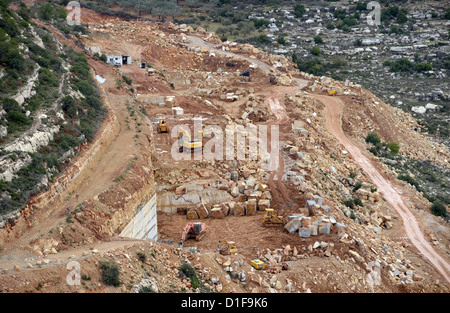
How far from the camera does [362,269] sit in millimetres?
24906

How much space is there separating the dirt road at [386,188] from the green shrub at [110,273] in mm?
16845

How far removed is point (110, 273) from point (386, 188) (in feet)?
80.9

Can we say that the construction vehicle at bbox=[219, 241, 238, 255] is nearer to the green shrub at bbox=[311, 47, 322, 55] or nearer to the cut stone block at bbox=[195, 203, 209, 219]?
the cut stone block at bbox=[195, 203, 209, 219]

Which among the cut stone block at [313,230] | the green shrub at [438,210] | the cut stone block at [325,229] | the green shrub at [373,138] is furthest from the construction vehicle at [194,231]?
the green shrub at [373,138]

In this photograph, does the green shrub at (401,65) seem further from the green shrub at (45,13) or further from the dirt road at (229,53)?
the green shrub at (45,13)

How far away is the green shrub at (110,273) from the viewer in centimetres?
1834

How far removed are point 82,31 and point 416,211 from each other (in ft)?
138

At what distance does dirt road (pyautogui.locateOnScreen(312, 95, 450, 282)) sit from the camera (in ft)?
93.5

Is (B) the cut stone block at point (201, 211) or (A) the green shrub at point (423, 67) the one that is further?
(A) the green shrub at point (423, 67)

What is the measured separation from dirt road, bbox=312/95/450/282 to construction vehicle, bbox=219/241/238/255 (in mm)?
10594

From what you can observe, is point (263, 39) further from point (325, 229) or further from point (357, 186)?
point (325, 229)

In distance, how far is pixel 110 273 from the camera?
728 inches

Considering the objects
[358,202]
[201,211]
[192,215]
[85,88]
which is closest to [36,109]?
[85,88]

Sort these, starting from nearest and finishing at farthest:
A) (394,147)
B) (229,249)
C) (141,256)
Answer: (141,256) < (229,249) < (394,147)
